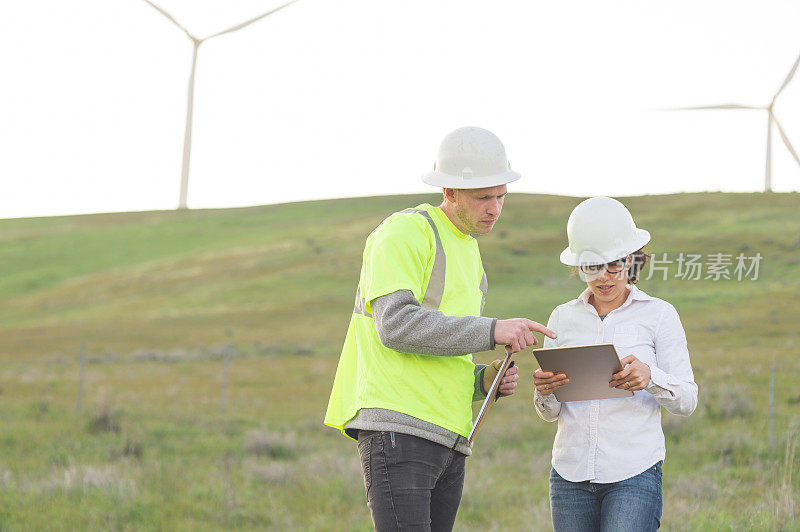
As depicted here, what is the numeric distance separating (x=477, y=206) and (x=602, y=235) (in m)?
0.47

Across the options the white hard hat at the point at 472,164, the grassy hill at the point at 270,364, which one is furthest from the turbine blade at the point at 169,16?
the white hard hat at the point at 472,164

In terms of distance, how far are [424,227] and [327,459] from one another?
27.1 feet

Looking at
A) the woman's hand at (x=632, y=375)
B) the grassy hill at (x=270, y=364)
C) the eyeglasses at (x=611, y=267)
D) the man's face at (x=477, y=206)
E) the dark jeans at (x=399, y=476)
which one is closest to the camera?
the dark jeans at (x=399, y=476)

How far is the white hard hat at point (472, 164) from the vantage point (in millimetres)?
3168

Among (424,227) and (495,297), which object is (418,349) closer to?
(424,227)

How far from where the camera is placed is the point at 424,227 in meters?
3.12

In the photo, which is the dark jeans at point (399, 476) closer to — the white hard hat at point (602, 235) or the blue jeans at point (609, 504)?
the blue jeans at point (609, 504)

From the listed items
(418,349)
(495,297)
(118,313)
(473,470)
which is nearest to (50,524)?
(473,470)

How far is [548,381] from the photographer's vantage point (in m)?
3.26

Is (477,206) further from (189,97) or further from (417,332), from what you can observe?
(189,97)

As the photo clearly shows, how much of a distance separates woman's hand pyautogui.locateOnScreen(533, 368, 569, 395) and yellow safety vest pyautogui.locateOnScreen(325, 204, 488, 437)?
241 millimetres

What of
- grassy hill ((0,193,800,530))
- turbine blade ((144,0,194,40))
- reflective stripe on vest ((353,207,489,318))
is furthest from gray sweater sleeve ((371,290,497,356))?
turbine blade ((144,0,194,40))

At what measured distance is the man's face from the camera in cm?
320

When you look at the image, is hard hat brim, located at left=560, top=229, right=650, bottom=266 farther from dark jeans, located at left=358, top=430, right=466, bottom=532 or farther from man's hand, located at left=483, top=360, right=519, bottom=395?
dark jeans, located at left=358, top=430, right=466, bottom=532
